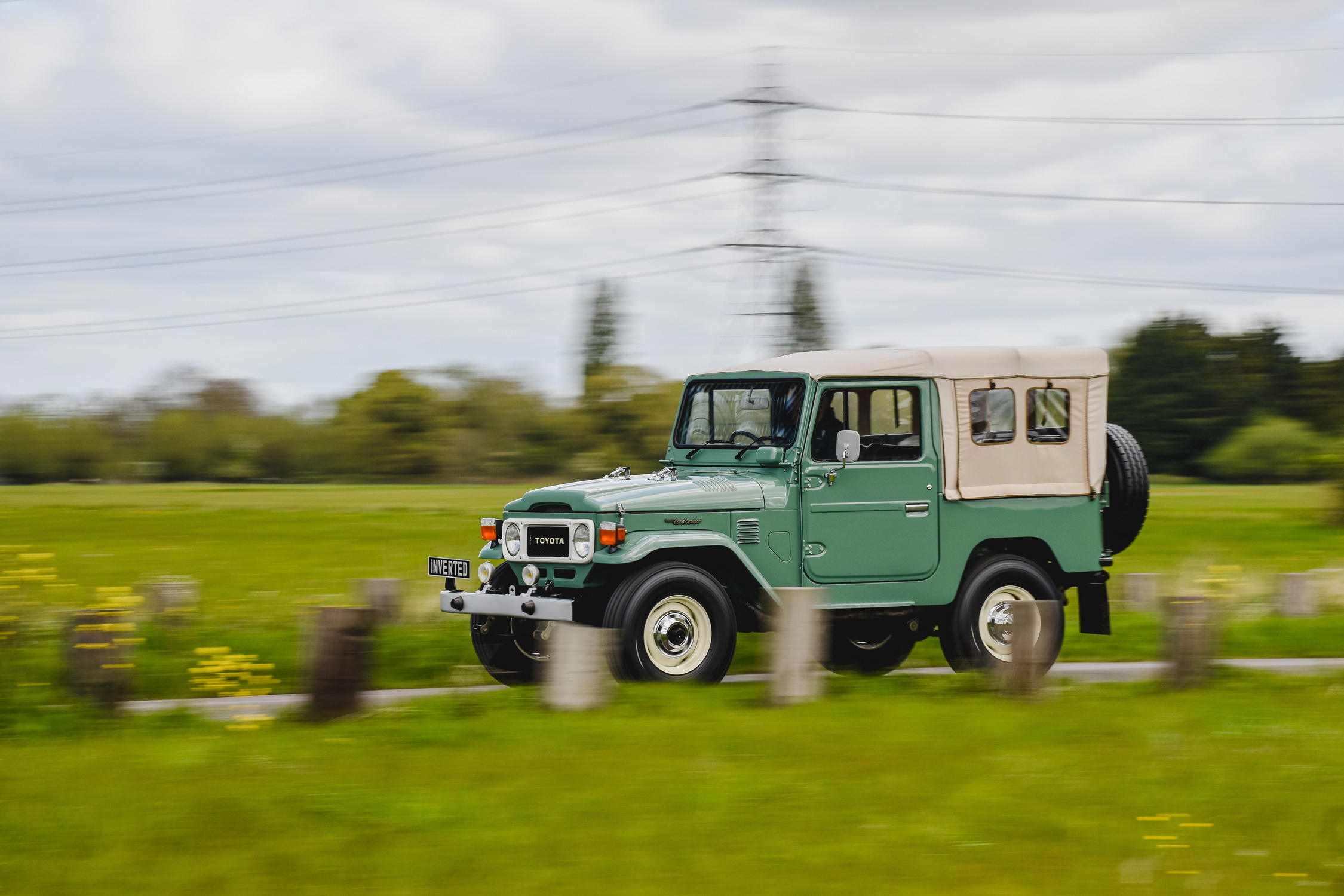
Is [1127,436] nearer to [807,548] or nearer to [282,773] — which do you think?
[807,548]

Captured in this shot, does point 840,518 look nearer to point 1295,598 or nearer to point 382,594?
point 382,594

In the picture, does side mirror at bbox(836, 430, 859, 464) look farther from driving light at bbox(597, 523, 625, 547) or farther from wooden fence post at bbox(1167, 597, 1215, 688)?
wooden fence post at bbox(1167, 597, 1215, 688)

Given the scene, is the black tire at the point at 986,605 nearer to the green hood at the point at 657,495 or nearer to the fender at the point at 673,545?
the fender at the point at 673,545

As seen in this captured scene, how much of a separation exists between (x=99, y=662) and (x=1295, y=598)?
13.8 m

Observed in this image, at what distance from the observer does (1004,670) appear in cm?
1000

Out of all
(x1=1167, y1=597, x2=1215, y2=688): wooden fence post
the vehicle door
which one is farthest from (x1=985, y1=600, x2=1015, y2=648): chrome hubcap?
(x1=1167, y1=597, x2=1215, y2=688): wooden fence post

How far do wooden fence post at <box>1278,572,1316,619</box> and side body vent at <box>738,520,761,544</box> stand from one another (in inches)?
363

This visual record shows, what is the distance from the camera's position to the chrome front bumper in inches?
385

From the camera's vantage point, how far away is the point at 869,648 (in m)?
12.4

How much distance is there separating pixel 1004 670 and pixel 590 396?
133 ft

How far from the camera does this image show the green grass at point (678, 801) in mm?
5633

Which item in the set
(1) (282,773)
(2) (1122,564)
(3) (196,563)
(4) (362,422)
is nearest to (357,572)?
(3) (196,563)

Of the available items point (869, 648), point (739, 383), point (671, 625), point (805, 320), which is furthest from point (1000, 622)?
point (805, 320)

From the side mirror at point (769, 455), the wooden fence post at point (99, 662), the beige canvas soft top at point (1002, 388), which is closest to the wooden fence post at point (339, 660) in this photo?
the wooden fence post at point (99, 662)
